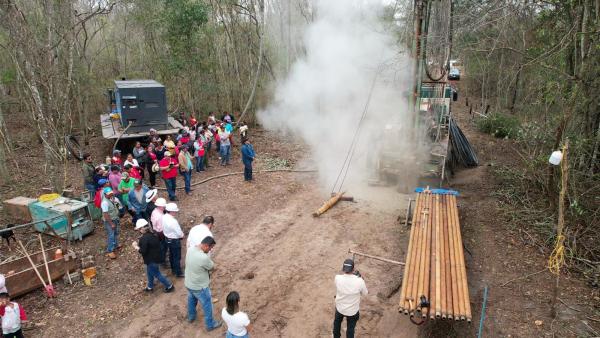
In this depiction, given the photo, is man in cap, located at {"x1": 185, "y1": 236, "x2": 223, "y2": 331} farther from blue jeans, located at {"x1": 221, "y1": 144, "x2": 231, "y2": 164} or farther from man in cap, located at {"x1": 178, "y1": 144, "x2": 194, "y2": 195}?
blue jeans, located at {"x1": 221, "y1": 144, "x2": 231, "y2": 164}

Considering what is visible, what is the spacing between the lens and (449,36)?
382 inches

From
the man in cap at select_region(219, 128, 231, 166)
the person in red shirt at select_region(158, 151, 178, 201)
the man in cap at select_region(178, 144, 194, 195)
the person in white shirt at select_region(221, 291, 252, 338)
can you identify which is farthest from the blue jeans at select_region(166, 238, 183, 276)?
the man in cap at select_region(219, 128, 231, 166)

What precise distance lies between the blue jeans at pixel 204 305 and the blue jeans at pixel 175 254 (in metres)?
1.33

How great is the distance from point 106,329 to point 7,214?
5322mm

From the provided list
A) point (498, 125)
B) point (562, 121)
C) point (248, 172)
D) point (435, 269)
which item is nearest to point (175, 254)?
point (435, 269)

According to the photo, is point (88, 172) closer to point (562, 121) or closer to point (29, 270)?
point (29, 270)

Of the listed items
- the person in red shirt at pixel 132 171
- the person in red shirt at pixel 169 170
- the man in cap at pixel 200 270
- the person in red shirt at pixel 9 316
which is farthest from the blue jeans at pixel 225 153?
the person in red shirt at pixel 9 316

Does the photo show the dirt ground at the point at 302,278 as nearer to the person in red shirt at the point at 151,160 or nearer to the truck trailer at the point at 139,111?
the person in red shirt at the point at 151,160

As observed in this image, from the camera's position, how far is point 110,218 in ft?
25.8

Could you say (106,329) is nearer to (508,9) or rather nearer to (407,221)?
(407,221)

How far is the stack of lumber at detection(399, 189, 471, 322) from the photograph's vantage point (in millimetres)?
5273

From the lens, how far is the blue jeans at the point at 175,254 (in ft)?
23.2

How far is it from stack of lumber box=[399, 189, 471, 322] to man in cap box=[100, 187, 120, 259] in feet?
18.6

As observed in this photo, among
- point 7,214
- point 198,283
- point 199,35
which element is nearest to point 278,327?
point 198,283
